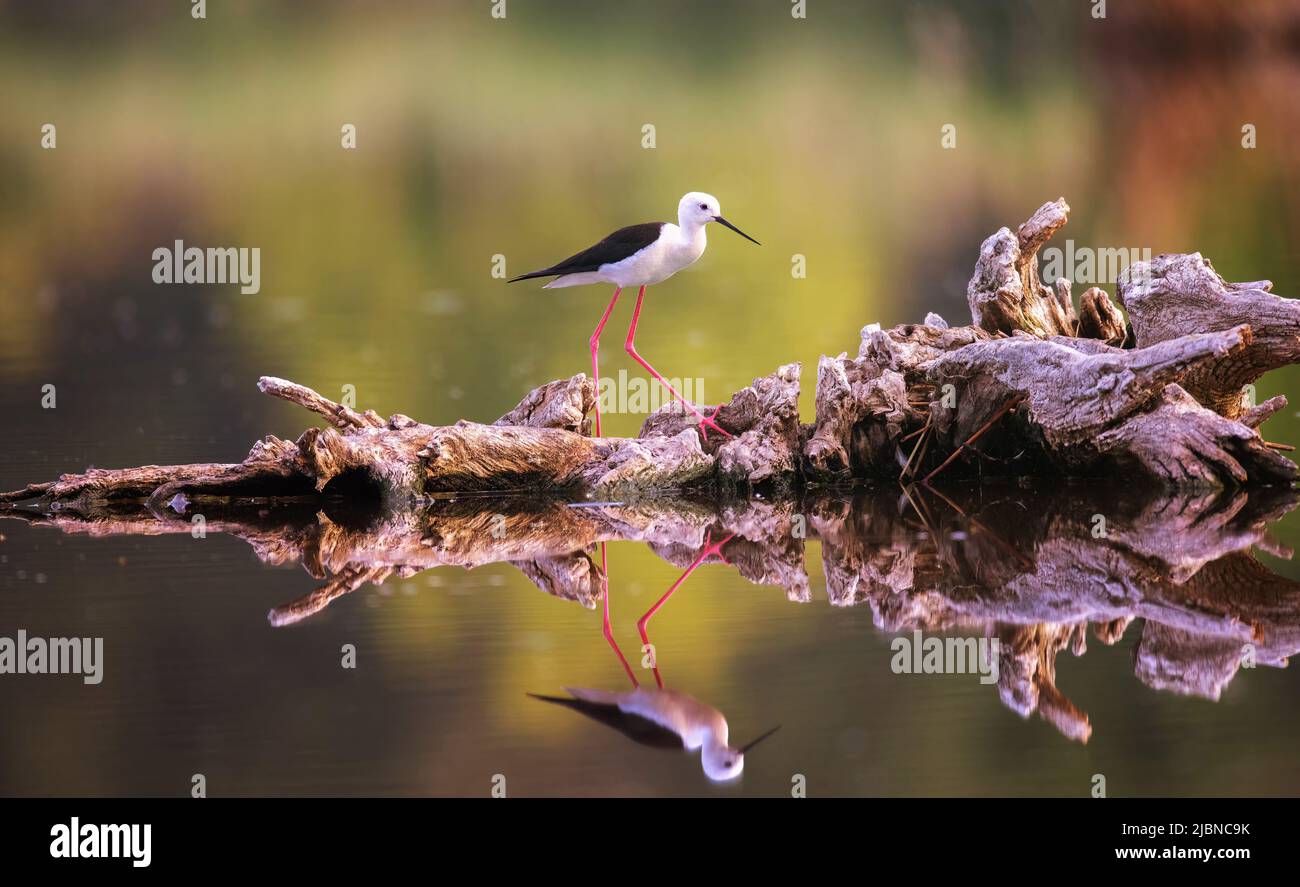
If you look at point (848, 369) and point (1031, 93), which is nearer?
point (848, 369)

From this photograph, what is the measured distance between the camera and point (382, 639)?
179 inches

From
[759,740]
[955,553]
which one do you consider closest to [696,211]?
[955,553]

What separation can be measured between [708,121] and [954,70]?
11.8 feet

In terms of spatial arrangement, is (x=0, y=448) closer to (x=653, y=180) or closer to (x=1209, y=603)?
(x=1209, y=603)

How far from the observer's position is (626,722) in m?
3.73

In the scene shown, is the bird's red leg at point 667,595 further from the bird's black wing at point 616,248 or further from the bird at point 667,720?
the bird's black wing at point 616,248

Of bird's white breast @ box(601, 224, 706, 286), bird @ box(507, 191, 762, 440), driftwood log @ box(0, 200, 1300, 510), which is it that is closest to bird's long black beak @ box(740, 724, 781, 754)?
driftwood log @ box(0, 200, 1300, 510)

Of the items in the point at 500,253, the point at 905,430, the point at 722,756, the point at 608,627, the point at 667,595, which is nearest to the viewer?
the point at 722,756

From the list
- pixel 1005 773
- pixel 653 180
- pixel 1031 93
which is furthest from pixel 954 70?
pixel 1005 773

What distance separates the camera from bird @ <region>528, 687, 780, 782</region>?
346cm

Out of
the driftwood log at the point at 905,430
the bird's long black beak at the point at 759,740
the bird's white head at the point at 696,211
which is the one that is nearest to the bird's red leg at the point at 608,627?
the bird's long black beak at the point at 759,740

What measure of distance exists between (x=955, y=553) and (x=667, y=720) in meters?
2.14

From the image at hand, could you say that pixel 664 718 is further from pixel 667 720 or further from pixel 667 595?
pixel 667 595
